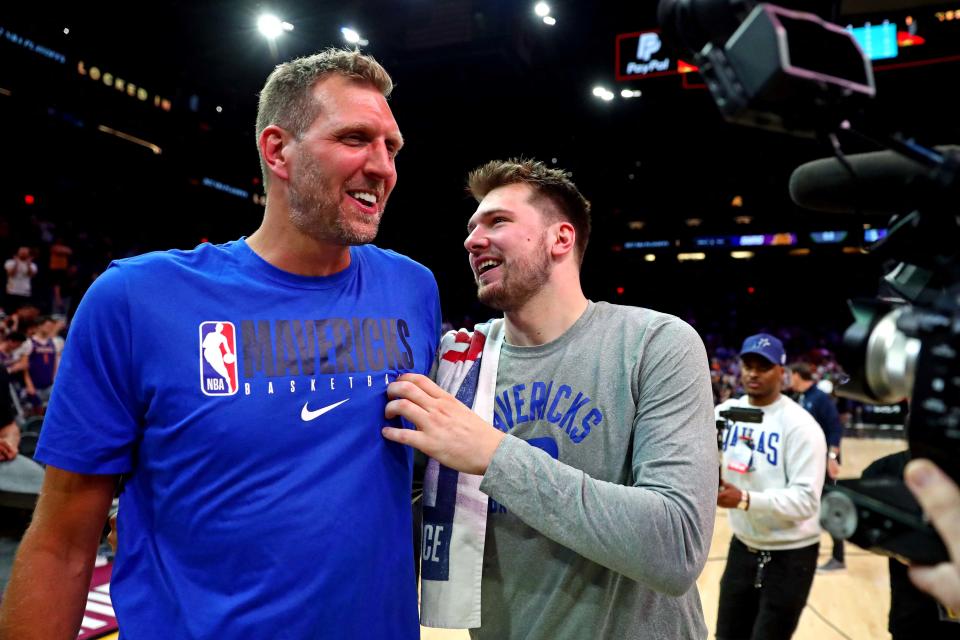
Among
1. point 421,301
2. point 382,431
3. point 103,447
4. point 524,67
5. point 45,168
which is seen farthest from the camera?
point 45,168

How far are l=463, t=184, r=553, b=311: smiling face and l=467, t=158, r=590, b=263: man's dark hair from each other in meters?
0.03

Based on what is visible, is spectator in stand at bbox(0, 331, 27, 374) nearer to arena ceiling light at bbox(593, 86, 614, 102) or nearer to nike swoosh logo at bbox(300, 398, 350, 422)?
nike swoosh logo at bbox(300, 398, 350, 422)

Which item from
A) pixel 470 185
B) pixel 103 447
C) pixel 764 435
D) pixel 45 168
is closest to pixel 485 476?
pixel 103 447

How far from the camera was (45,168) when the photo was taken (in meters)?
14.0

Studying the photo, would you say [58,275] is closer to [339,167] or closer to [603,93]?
[603,93]

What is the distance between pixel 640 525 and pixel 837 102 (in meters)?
0.81

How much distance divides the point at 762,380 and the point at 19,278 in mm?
10203

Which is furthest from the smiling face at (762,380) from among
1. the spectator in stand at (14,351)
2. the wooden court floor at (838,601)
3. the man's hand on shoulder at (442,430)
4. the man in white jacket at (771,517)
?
the spectator in stand at (14,351)

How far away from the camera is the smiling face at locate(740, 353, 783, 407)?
3900 millimetres

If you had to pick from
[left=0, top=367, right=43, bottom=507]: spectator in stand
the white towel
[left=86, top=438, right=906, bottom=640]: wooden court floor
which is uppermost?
the white towel

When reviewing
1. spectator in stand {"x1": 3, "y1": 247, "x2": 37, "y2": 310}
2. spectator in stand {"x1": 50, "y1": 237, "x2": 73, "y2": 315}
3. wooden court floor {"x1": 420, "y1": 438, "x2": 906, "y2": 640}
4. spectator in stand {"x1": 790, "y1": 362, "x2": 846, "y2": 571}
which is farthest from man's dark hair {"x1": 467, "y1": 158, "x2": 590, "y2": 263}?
spectator in stand {"x1": 50, "y1": 237, "x2": 73, "y2": 315}

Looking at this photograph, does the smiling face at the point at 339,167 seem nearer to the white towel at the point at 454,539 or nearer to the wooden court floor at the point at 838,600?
the white towel at the point at 454,539

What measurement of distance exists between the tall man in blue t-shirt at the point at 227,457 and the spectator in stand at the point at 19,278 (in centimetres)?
1023

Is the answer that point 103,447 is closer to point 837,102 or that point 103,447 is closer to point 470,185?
point 470,185
